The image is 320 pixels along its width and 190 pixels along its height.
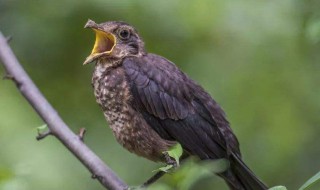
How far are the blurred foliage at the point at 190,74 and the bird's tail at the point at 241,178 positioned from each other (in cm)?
137

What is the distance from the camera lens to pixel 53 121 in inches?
140

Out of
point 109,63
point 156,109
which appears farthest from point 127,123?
point 109,63

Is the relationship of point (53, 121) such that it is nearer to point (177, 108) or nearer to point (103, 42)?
point (177, 108)

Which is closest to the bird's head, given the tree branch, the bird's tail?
the bird's tail

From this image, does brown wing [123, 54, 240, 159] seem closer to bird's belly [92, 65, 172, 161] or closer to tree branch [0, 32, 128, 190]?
bird's belly [92, 65, 172, 161]

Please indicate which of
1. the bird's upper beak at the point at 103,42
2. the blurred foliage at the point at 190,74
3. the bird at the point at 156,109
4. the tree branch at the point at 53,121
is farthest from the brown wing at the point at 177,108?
the blurred foliage at the point at 190,74

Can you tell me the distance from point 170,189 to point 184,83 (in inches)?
80.2

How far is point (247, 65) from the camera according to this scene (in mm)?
6781

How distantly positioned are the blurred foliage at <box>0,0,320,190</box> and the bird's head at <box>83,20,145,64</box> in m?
1.11

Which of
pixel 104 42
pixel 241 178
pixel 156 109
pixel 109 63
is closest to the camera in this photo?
pixel 241 178

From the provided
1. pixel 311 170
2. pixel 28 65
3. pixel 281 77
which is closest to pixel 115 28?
pixel 28 65

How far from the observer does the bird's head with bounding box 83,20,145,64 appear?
15.4 feet

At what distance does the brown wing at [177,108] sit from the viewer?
449 centimetres

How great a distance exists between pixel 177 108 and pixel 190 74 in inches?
71.4
